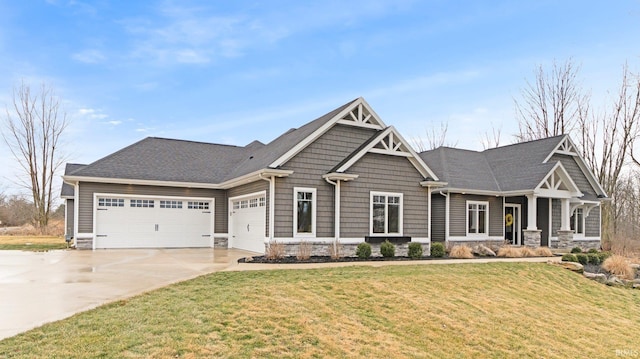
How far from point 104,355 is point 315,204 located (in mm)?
10744

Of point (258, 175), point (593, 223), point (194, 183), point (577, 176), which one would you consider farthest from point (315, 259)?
point (593, 223)

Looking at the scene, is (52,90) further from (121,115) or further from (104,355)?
(104,355)

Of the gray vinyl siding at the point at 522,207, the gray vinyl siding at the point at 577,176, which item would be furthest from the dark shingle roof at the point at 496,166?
the gray vinyl siding at the point at 577,176

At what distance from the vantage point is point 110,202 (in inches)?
733

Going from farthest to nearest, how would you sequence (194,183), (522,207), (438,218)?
(522,207) < (438,218) < (194,183)

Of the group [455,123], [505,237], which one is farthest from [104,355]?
[455,123]

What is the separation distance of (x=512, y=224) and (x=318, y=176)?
12.0 metres

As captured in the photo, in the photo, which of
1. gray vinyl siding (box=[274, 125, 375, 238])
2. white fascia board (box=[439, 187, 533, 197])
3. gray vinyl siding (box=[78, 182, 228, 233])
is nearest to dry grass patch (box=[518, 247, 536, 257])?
white fascia board (box=[439, 187, 533, 197])

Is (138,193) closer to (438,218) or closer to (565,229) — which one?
(438,218)

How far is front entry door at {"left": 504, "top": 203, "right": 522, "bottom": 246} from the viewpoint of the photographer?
2236 centimetres

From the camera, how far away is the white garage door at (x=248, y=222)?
1670 centimetres

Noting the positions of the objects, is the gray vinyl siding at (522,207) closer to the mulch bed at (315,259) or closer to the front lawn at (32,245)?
the mulch bed at (315,259)

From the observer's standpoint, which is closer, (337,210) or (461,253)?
(337,210)

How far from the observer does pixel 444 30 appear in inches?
755
